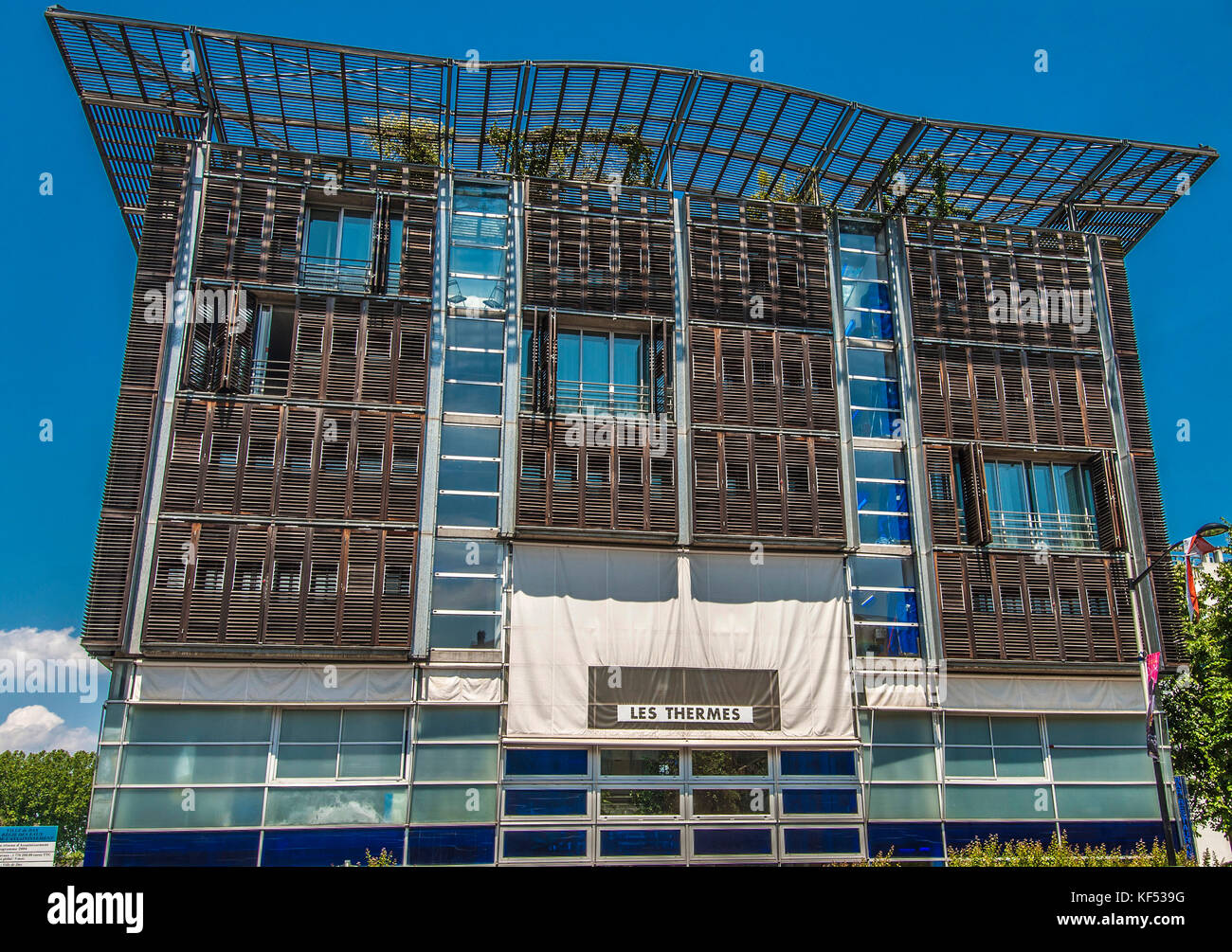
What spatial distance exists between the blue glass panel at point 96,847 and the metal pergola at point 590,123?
2107cm

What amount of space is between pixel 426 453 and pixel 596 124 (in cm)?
1366

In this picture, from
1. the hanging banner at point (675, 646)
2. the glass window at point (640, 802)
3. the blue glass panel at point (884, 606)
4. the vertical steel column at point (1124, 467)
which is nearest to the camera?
the glass window at point (640, 802)

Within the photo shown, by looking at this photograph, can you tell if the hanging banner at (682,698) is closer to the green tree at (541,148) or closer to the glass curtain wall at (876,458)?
the glass curtain wall at (876,458)

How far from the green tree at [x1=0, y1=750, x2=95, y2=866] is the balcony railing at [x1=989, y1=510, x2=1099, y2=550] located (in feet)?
274

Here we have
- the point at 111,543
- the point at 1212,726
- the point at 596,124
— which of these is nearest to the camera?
the point at 111,543

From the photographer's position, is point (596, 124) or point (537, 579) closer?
point (537, 579)

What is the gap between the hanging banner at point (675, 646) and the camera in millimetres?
28000

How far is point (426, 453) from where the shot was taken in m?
29.4

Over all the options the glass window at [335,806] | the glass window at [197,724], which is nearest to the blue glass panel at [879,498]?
the glass window at [335,806]

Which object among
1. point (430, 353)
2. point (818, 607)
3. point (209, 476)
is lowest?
point (818, 607)

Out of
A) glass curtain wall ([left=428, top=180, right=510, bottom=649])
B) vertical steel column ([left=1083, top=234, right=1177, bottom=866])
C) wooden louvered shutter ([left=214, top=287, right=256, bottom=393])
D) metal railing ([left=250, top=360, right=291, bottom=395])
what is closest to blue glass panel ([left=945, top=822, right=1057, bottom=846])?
vertical steel column ([left=1083, top=234, right=1177, bottom=866])

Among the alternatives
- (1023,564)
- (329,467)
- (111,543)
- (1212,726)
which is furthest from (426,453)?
(1212,726)

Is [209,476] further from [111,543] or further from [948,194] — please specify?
[948,194]

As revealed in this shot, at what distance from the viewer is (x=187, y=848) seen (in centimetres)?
2488
